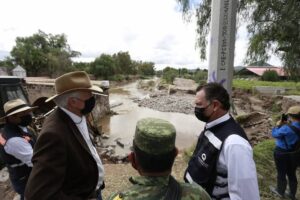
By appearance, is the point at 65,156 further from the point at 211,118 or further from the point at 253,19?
the point at 253,19

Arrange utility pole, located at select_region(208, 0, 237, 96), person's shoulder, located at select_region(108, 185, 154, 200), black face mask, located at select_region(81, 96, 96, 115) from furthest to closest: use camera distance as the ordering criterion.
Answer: utility pole, located at select_region(208, 0, 237, 96), black face mask, located at select_region(81, 96, 96, 115), person's shoulder, located at select_region(108, 185, 154, 200)

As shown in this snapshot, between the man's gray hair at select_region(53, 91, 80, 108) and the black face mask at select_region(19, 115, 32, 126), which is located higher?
the man's gray hair at select_region(53, 91, 80, 108)

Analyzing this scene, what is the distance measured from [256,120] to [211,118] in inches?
356

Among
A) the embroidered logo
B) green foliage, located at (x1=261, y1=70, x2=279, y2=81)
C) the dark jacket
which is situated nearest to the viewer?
the dark jacket

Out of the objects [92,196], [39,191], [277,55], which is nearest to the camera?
[39,191]

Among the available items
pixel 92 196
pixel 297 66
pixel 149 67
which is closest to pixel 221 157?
pixel 92 196

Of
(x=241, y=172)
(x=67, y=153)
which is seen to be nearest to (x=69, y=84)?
Result: (x=67, y=153)

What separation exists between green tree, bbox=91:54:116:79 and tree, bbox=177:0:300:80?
125 feet

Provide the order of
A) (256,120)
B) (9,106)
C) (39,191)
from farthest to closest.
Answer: (256,120) → (9,106) → (39,191)

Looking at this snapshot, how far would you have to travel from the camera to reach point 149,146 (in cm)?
110

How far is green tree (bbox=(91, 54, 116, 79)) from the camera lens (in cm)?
4297

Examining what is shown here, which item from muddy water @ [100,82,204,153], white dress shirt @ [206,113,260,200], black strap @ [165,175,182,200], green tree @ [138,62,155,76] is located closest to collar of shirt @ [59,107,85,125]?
black strap @ [165,175,182,200]

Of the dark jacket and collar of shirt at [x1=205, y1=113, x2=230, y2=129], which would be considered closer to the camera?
the dark jacket

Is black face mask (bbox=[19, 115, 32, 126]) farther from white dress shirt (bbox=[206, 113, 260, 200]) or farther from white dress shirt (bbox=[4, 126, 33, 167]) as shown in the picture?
white dress shirt (bbox=[206, 113, 260, 200])
